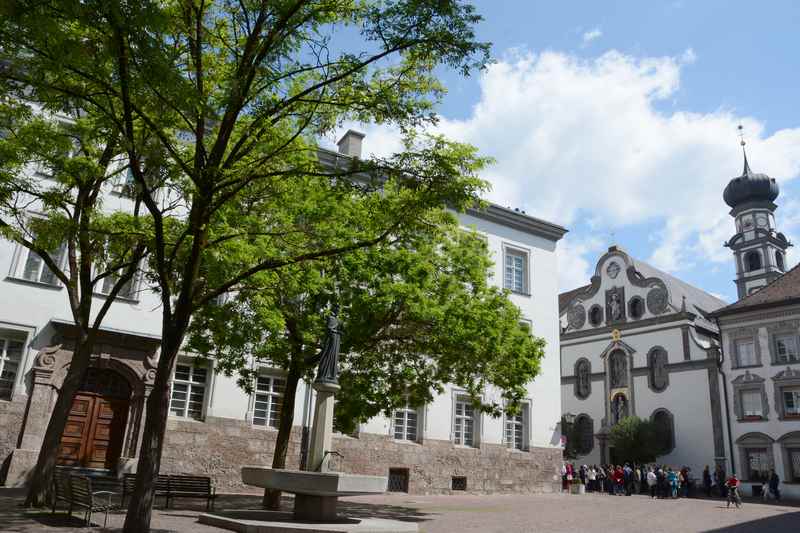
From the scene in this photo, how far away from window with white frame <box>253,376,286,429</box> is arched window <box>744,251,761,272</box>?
53.7 metres

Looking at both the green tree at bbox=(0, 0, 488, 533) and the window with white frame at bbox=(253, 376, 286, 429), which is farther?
the window with white frame at bbox=(253, 376, 286, 429)

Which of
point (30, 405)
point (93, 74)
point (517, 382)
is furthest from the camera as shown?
point (30, 405)

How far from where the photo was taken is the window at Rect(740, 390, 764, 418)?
1443 inches

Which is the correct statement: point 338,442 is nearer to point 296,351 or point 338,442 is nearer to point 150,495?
point 296,351

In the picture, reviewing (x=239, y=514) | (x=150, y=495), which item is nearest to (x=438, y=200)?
(x=150, y=495)

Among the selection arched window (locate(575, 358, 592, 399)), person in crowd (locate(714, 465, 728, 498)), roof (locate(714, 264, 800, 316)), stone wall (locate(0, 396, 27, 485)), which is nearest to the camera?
stone wall (locate(0, 396, 27, 485))

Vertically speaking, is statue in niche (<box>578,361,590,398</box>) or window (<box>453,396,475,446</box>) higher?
statue in niche (<box>578,361,590,398</box>)

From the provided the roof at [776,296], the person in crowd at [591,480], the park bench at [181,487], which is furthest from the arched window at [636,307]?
the park bench at [181,487]

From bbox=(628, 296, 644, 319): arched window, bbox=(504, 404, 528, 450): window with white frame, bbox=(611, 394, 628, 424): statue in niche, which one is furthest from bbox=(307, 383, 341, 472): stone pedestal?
bbox=(628, 296, 644, 319): arched window

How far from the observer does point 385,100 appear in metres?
9.30

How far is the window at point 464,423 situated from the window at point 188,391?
10.1 metres

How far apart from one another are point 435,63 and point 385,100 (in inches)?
41.7

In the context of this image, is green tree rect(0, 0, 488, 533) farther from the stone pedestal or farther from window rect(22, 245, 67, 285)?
window rect(22, 245, 67, 285)

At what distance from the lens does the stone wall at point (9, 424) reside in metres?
16.4
